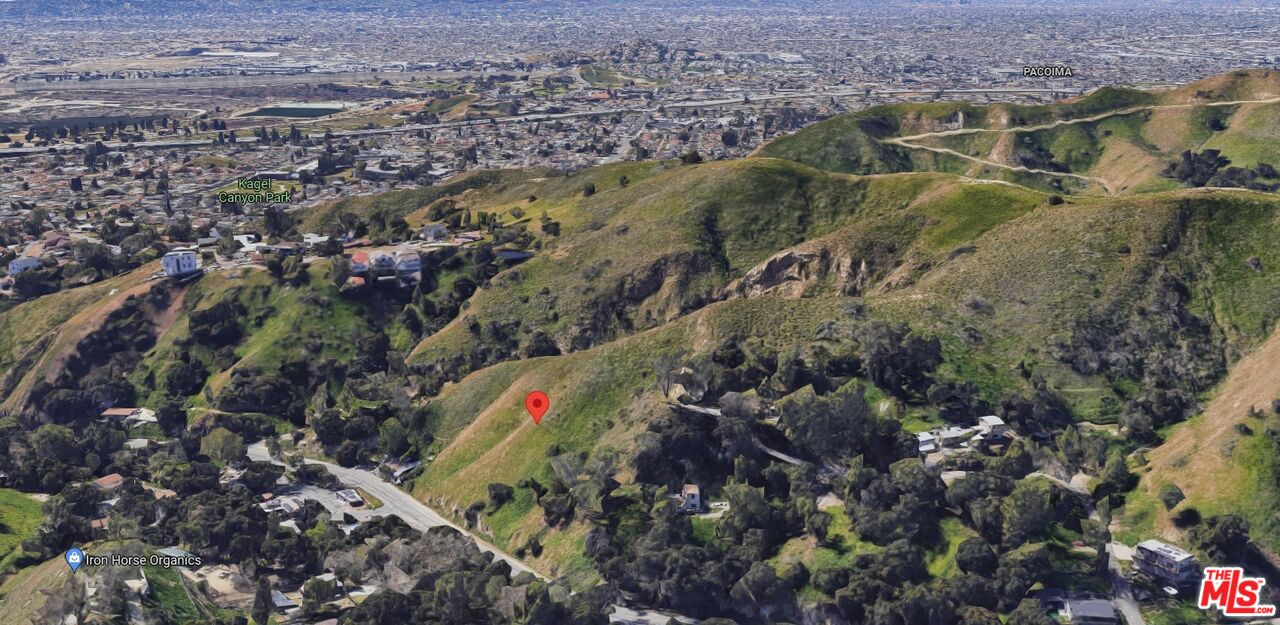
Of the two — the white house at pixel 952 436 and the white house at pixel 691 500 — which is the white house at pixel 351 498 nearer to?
the white house at pixel 691 500

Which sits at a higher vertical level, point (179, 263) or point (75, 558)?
point (179, 263)

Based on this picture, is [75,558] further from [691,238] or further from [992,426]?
[691,238]

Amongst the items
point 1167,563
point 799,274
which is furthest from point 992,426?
point 799,274

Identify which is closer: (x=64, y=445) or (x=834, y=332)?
(x=834, y=332)

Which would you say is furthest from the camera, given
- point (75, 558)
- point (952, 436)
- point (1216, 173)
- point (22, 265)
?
point (1216, 173)

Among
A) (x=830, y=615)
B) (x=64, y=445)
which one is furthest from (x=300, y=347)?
(x=830, y=615)

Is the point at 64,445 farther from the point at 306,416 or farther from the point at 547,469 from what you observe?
the point at 547,469
